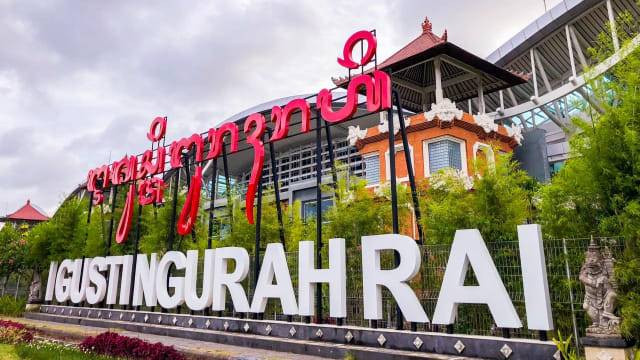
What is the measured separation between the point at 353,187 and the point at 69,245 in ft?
51.0

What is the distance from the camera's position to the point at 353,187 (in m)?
14.4

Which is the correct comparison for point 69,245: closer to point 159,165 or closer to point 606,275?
point 159,165

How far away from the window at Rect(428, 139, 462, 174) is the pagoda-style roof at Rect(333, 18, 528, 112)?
3676 millimetres

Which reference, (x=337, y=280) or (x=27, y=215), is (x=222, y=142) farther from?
(x=27, y=215)

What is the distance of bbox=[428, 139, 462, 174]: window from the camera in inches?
735

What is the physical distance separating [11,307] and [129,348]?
646 inches

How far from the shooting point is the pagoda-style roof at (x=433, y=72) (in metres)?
20.2

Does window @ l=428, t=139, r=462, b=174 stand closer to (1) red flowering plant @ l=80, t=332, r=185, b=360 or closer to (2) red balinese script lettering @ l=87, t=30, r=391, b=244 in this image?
(2) red balinese script lettering @ l=87, t=30, r=391, b=244

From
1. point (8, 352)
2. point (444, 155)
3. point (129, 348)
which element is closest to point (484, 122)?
point (444, 155)

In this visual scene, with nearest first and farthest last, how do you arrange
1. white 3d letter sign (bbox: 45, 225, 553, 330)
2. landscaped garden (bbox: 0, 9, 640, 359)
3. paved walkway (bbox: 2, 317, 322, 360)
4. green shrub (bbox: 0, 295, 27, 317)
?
landscaped garden (bbox: 0, 9, 640, 359), white 3d letter sign (bbox: 45, 225, 553, 330), paved walkway (bbox: 2, 317, 322, 360), green shrub (bbox: 0, 295, 27, 317)

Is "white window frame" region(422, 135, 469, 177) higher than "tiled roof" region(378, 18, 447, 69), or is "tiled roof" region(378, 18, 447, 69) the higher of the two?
"tiled roof" region(378, 18, 447, 69)

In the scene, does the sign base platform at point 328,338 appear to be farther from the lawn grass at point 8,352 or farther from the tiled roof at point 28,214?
the tiled roof at point 28,214

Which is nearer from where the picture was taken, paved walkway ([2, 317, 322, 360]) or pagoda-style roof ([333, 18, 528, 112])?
paved walkway ([2, 317, 322, 360])

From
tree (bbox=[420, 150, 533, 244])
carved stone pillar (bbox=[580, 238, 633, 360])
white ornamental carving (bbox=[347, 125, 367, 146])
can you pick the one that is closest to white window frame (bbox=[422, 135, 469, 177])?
white ornamental carving (bbox=[347, 125, 367, 146])
